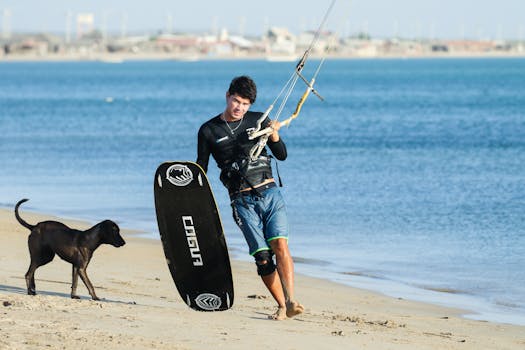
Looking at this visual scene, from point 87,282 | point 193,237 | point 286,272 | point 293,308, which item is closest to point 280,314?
point 293,308

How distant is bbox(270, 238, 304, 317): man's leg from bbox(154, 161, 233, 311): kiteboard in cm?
47

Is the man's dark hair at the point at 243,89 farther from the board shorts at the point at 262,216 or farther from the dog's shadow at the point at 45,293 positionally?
the dog's shadow at the point at 45,293

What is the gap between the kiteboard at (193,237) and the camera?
315 inches

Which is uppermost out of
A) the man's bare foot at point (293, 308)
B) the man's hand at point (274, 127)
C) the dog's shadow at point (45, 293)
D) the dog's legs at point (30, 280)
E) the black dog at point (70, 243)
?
the man's hand at point (274, 127)

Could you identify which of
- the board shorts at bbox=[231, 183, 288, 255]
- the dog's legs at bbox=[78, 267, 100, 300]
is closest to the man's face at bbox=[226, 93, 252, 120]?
the board shorts at bbox=[231, 183, 288, 255]

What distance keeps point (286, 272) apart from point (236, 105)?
1.17m

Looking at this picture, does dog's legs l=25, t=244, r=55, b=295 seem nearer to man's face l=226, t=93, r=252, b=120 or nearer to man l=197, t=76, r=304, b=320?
man l=197, t=76, r=304, b=320

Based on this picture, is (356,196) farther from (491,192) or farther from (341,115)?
(341,115)

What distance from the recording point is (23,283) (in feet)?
29.9

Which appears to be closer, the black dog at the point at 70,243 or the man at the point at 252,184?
the man at the point at 252,184

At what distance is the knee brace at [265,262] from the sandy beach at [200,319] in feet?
1.15

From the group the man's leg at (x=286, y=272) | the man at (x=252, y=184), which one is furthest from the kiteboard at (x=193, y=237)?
the man's leg at (x=286, y=272)

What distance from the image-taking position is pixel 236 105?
7578mm

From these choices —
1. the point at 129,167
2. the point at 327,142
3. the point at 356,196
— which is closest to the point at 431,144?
the point at 327,142
